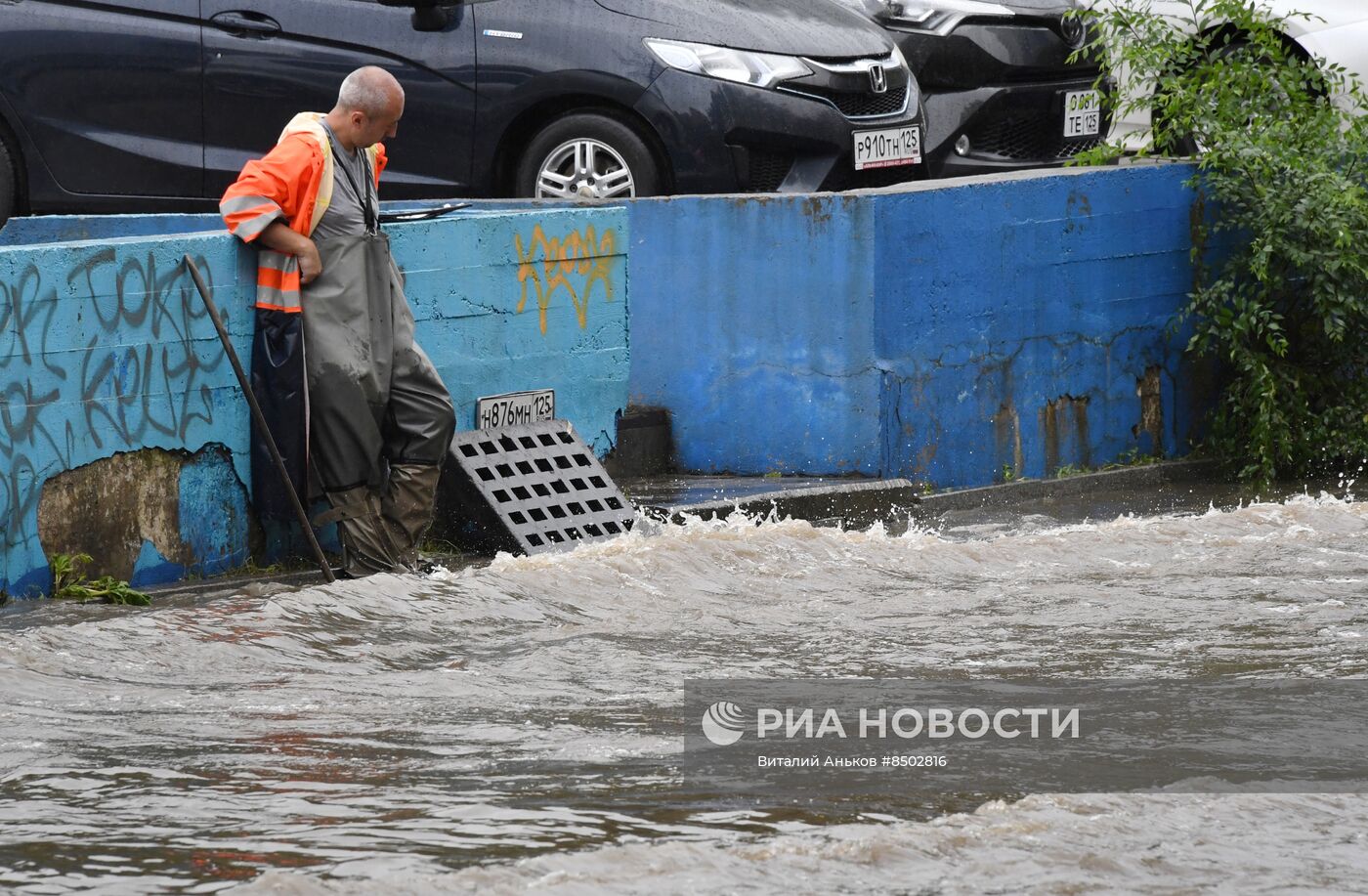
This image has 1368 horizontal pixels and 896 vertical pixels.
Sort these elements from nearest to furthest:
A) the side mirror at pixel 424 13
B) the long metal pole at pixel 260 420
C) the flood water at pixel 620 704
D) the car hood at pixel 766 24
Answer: the flood water at pixel 620 704 < the long metal pole at pixel 260 420 < the side mirror at pixel 424 13 < the car hood at pixel 766 24

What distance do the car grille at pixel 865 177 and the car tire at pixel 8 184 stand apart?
382 centimetres

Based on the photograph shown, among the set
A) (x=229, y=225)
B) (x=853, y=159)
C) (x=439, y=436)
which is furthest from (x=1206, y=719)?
(x=853, y=159)

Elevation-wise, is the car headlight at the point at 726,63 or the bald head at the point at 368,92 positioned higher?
the car headlight at the point at 726,63

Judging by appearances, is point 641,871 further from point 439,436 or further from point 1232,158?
point 1232,158

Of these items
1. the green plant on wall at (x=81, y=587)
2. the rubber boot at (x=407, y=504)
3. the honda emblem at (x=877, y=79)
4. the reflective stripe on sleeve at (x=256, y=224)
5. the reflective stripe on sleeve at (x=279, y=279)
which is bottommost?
the green plant on wall at (x=81, y=587)

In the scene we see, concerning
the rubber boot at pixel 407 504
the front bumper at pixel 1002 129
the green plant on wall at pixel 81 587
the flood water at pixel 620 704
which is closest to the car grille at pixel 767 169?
the front bumper at pixel 1002 129

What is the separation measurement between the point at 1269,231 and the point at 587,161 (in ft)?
11.0

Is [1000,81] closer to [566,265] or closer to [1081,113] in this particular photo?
[1081,113]

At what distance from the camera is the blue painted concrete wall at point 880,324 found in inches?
382

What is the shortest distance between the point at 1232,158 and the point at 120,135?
213 inches

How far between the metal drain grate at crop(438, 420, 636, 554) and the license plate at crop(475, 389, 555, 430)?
0.25 ft

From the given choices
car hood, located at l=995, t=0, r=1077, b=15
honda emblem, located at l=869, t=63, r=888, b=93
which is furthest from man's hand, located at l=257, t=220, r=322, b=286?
car hood, located at l=995, t=0, r=1077, b=15

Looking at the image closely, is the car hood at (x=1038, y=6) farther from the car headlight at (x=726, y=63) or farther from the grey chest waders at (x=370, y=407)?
the grey chest waders at (x=370, y=407)

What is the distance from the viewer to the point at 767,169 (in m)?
10.5
